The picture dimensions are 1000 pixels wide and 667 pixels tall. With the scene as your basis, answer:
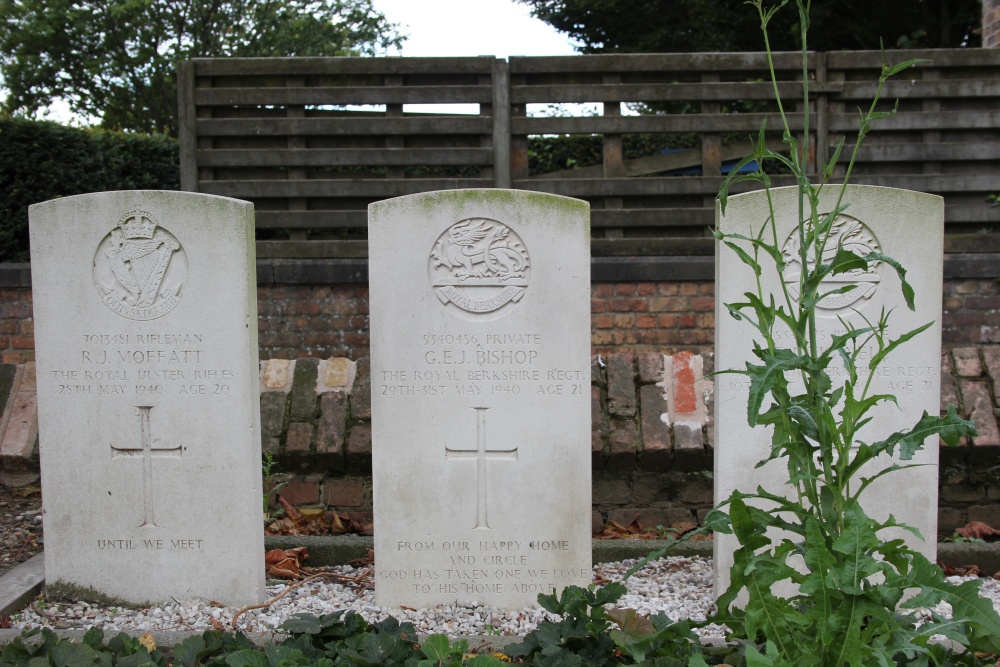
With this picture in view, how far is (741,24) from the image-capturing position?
1384 cm

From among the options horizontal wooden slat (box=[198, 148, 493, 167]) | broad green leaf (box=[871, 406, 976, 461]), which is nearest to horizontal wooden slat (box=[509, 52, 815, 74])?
horizontal wooden slat (box=[198, 148, 493, 167])

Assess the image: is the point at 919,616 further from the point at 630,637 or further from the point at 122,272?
the point at 122,272

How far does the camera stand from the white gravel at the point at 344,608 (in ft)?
12.0

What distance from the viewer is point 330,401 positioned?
4.86 m

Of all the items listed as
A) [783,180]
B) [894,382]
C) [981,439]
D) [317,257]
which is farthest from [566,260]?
[783,180]

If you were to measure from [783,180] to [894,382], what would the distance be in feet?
14.0

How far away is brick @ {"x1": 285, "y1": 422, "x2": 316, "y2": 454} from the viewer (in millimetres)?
4723

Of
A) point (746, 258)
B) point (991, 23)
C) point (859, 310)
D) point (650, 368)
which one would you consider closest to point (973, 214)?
point (991, 23)

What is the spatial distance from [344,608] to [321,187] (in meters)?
4.20

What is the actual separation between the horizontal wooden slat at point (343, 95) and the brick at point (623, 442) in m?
3.46

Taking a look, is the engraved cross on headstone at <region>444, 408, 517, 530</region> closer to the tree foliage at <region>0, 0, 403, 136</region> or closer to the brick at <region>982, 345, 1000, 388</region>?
the brick at <region>982, 345, 1000, 388</region>

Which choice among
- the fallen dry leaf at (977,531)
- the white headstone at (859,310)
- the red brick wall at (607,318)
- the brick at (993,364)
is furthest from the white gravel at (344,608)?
the red brick wall at (607,318)

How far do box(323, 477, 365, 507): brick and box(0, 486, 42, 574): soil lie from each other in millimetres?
1429

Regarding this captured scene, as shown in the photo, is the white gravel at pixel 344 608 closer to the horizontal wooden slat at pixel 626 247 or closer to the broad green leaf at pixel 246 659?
the broad green leaf at pixel 246 659
